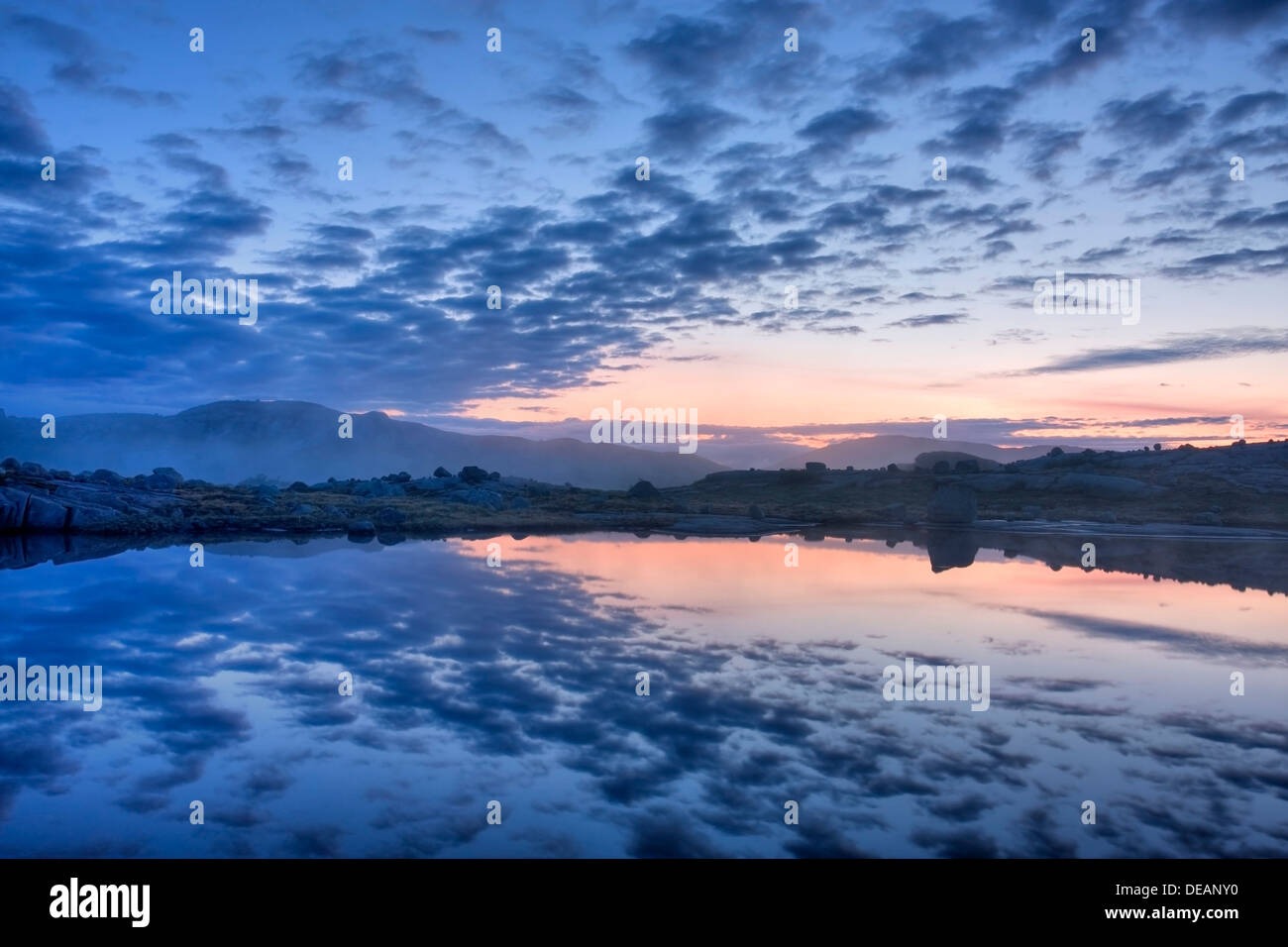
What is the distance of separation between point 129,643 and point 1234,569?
3445 centimetres

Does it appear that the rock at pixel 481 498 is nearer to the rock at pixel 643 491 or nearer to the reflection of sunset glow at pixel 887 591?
the rock at pixel 643 491

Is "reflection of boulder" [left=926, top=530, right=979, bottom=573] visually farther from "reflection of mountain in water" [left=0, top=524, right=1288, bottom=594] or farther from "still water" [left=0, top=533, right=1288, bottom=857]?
"still water" [left=0, top=533, right=1288, bottom=857]

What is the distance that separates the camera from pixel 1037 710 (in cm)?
1148

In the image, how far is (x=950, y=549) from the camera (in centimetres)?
3369

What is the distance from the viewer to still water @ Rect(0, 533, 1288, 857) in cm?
764

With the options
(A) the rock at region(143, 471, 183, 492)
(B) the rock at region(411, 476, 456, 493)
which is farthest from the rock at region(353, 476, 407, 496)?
(A) the rock at region(143, 471, 183, 492)

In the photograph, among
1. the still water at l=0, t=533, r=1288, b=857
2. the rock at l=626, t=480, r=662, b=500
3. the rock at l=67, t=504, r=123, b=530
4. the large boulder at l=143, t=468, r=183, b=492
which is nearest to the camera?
the still water at l=0, t=533, r=1288, b=857

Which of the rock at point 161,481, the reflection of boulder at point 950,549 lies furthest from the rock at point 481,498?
the reflection of boulder at point 950,549

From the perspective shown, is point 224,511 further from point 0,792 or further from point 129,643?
point 0,792

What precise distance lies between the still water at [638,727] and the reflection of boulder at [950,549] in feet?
23.3

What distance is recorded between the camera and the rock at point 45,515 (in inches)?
1431

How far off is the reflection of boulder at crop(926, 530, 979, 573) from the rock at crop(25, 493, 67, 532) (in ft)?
136

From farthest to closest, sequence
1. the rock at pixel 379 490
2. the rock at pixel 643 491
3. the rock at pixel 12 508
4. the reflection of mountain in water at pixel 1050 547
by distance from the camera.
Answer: the rock at pixel 643 491
the rock at pixel 379 490
the rock at pixel 12 508
the reflection of mountain in water at pixel 1050 547

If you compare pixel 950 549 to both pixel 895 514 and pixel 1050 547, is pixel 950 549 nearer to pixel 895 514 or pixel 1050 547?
pixel 1050 547
